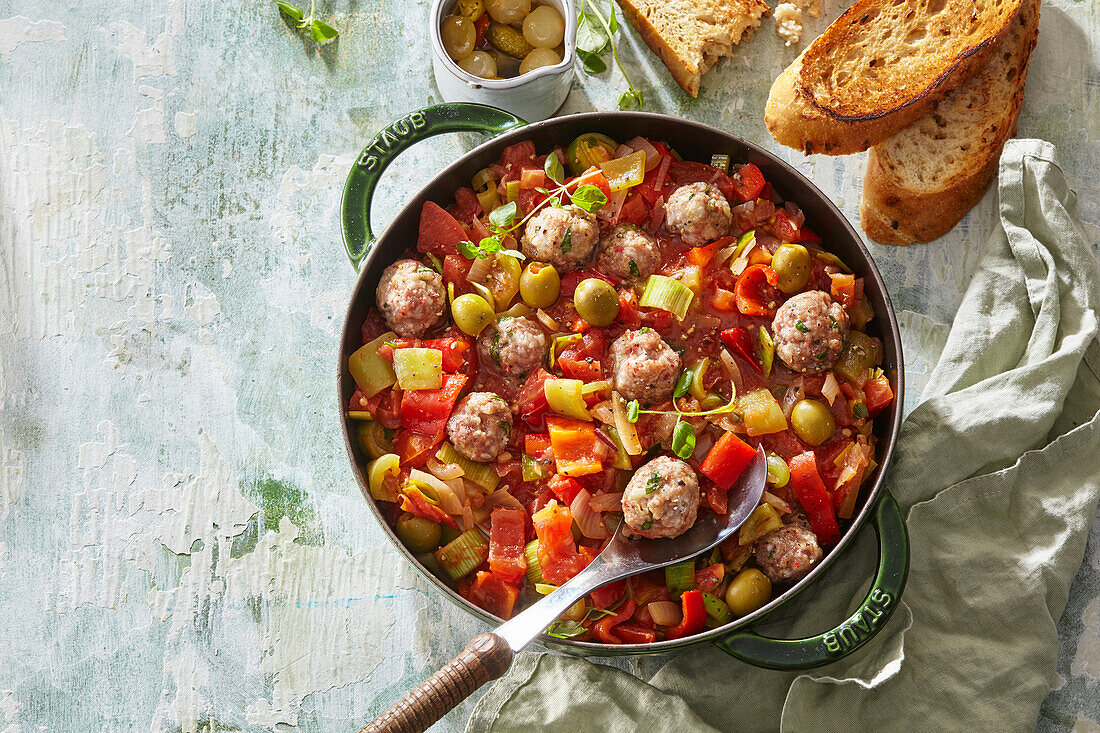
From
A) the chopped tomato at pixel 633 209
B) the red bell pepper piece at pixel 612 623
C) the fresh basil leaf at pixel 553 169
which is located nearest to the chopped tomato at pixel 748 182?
the chopped tomato at pixel 633 209

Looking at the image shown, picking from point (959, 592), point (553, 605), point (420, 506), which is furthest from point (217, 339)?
point (959, 592)

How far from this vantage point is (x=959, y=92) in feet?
12.9

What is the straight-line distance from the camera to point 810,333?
11.0 ft

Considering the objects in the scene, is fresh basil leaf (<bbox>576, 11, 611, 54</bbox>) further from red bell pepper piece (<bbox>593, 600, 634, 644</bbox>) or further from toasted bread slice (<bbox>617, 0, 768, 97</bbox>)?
red bell pepper piece (<bbox>593, 600, 634, 644</bbox>)

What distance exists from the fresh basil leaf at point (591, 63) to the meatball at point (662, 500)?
1987mm

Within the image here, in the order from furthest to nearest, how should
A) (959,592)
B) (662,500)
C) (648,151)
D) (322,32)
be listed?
(322,32)
(648,151)
(959,592)
(662,500)

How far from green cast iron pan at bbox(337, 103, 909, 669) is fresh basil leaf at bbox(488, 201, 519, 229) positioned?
0.26 meters

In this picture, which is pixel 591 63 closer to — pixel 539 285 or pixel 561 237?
pixel 561 237

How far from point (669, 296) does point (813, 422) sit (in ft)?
2.39

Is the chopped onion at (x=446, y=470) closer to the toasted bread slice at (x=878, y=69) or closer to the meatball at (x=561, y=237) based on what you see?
the meatball at (x=561, y=237)

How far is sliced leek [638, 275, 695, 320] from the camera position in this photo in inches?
136

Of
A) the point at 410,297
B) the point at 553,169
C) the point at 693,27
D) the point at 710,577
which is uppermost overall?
the point at 693,27

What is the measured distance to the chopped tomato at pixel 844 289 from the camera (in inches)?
140

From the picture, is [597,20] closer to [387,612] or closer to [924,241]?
[924,241]
